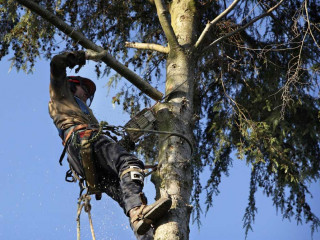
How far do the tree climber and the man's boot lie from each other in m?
0.01

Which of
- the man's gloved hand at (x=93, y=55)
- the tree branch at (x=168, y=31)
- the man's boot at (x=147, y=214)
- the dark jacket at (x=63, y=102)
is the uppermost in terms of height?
the tree branch at (x=168, y=31)

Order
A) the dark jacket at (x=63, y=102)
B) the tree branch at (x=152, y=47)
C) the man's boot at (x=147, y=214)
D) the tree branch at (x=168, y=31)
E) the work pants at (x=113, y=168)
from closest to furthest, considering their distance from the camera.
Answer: the man's boot at (x=147, y=214) < the work pants at (x=113, y=168) < the dark jacket at (x=63, y=102) < the tree branch at (x=168, y=31) < the tree branch at (x=152, y=47)

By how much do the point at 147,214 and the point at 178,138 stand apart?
0.79m

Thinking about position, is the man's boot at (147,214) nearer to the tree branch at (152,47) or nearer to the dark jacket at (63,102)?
the dark jacket at (63,102)

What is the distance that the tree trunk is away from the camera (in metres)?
3.83

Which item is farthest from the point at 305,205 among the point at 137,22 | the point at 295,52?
the point at 137,22

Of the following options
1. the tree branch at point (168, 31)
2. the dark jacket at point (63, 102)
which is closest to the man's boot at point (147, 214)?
the dark jacket at point (63, 102)

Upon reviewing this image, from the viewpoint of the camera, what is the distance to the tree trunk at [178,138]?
383 centimetres

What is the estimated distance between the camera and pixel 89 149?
452 cm

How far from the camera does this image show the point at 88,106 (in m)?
5.27

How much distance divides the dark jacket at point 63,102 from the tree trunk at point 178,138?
717mm

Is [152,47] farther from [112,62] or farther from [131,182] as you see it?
[131,182]

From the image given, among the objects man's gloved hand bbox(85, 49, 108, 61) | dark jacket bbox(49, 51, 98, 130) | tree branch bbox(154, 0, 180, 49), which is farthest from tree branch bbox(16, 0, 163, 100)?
tree branch bbox(154, 0, 180, 49)

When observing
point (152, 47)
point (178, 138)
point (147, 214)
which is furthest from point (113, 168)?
point (152, 47)
